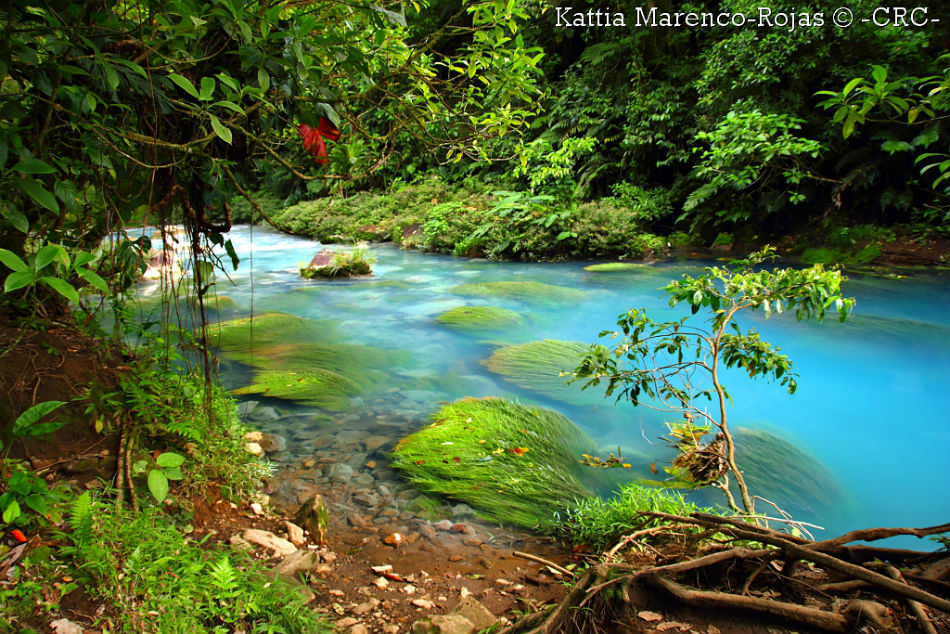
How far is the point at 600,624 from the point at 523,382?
3558mm

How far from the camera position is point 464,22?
17750 mm

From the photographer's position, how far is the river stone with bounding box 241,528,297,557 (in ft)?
7.55

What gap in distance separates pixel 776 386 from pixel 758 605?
4.45m

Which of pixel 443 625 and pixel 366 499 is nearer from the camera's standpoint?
pixel 443 625

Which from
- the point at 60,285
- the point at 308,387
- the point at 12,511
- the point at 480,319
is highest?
the point at 60,285

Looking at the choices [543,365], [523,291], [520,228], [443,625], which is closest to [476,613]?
[443,625]

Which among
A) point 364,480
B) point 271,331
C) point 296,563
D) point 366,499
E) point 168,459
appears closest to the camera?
point 168,459

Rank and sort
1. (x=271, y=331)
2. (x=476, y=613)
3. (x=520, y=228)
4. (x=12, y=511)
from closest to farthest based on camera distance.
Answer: (x=12, y=511) → (x=476, y=613) → (x=271, y=331) → (x=520, y=228)

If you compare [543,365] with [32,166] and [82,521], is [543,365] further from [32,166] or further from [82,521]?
[32,166]

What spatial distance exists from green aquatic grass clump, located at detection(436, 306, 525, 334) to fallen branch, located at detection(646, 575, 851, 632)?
204 inches

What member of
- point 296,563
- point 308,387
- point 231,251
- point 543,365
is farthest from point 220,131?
point 543,365

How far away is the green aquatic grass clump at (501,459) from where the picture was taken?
123 inches

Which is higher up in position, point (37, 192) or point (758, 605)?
point (37, 192)

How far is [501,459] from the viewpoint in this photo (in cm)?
354
